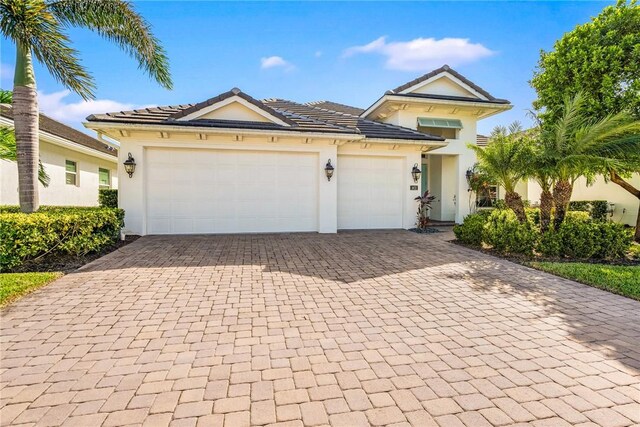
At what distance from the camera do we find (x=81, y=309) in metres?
4.30

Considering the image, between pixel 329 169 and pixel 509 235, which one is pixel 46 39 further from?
pixel 509 235

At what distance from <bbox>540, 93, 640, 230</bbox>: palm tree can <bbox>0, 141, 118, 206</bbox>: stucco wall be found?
57.7 ft

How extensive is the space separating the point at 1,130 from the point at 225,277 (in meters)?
8.02

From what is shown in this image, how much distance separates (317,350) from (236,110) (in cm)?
966

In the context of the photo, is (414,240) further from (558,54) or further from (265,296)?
(558,54)

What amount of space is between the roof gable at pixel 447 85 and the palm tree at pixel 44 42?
1166cm

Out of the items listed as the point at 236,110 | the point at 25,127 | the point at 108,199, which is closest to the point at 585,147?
the point at 236,110

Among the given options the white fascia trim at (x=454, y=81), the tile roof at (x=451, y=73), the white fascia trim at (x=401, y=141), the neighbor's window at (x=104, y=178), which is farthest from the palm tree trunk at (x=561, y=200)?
the neighbor's window at (x=104, y=178)

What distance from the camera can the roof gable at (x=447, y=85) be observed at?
14.7 metres

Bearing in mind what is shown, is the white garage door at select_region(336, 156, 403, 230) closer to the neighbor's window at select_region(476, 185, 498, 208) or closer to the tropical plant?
the tropical plant

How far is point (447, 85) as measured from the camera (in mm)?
15227

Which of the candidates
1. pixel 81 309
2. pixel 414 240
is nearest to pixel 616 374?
pixel 81 309

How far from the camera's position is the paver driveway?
239 centimetres

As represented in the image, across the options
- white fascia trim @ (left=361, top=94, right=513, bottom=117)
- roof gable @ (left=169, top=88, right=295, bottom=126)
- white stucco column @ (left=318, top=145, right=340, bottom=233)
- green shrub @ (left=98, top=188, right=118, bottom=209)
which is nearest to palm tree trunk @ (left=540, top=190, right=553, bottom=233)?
white stucco column @ (left=318, top=145, right=340, bottom=233)
